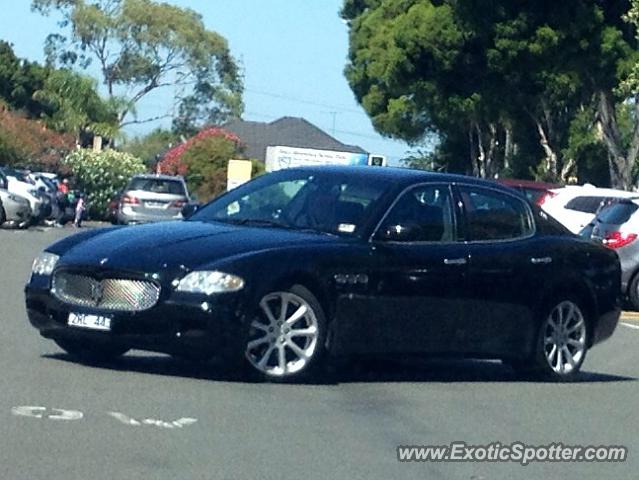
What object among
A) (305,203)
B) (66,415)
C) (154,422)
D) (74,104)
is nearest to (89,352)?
(305,203)

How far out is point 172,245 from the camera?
36.3ft

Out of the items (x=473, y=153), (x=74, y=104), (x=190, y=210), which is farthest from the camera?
(x=74, y=104)

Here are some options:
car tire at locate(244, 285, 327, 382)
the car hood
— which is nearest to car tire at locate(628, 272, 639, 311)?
the car hood

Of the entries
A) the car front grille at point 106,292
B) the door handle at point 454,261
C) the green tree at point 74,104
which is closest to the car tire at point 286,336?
the car front grille at point 106,292

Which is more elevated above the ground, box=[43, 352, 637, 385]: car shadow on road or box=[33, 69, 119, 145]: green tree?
box=[33, 69, 119, 145]: green tree

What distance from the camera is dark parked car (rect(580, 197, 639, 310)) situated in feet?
74.2

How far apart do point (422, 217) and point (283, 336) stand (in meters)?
1.59

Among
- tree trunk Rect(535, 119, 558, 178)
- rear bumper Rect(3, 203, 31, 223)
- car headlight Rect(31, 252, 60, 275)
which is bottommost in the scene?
rear bumper Rect(3, 203, 31, 223)

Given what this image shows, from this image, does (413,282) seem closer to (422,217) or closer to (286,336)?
(422,217)

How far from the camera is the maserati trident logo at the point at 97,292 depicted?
11.0 metres

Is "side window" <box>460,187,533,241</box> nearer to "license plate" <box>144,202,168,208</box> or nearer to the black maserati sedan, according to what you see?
the black maserati sedan

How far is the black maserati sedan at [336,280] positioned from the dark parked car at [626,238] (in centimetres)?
931

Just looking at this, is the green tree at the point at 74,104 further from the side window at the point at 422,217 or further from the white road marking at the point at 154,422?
the white road marking at the point at 154,422

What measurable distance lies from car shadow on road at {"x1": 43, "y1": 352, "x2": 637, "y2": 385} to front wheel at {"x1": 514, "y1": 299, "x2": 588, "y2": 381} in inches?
5.0
